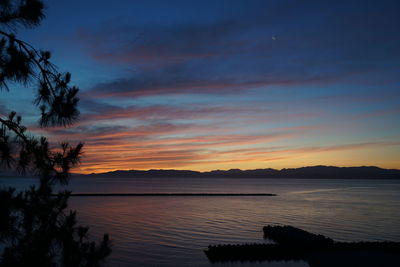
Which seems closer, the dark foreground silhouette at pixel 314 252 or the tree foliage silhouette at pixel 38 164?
the tree foliage silhouette at pixel 38 164

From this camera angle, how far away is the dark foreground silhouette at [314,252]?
2045cm

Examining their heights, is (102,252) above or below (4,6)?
below

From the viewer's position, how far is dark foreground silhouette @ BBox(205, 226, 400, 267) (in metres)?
20.5

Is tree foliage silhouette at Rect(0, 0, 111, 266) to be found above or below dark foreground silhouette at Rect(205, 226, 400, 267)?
above

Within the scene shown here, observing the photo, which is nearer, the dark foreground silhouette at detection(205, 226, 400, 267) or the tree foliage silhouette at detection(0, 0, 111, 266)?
the tree foliage silhouette at detection(0, 0, 111, 266)

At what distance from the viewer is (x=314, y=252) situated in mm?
25188

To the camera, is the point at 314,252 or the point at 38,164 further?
the point at 314,252

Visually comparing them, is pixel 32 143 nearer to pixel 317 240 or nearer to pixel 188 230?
pixel 317 240

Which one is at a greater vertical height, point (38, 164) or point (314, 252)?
point (38, 164)

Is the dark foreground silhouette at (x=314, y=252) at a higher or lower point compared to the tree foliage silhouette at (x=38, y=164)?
lower

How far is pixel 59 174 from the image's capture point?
16.3ft

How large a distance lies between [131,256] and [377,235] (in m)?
27.7

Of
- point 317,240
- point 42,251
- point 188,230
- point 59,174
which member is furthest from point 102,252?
point 188,230

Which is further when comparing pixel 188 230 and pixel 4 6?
pixel 188 230
